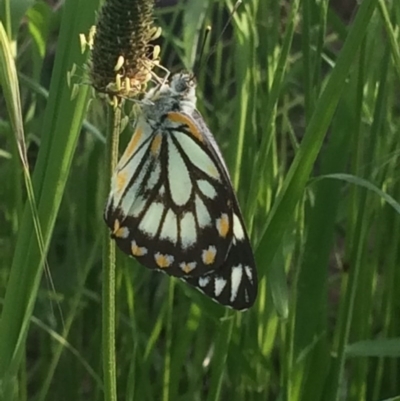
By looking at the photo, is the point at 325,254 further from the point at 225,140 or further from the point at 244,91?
the point at 225,140

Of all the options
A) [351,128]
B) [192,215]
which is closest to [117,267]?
[192,215]

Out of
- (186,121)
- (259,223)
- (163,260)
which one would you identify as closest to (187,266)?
A: (163,260)

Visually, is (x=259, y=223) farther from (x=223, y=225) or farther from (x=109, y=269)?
(x=109, y=269)

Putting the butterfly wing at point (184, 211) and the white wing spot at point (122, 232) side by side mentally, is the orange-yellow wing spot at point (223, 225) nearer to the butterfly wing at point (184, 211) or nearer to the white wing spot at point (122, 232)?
the butterfly wing at point (184, 211)

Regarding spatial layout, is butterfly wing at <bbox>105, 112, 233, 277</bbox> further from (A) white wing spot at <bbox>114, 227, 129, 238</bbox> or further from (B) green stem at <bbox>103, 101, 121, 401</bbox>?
(B) green stem at <bbox>103, 101, 121, 401</bbox>

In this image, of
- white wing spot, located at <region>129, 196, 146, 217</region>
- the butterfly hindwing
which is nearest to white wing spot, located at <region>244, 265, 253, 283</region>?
the butterfly hindwing

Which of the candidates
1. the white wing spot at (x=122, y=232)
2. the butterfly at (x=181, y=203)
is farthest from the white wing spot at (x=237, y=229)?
the white wing spot at (x=122, y=232)
